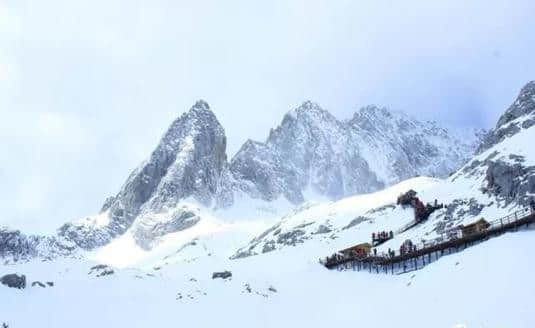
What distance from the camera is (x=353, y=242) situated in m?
101

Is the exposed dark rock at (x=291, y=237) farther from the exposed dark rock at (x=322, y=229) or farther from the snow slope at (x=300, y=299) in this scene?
the snow slope at (x=300, y=299)

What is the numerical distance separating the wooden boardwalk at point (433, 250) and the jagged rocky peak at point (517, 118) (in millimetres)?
44288

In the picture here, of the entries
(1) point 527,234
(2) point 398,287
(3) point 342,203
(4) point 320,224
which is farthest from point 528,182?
(3) point 342,203

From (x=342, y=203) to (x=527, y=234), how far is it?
419 feet

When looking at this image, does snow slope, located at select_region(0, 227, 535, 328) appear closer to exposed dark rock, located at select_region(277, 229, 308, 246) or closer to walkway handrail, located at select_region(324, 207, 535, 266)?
walkway handrail, located at select_region(324, 207, 535, 266)

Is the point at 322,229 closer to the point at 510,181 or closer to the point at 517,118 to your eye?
the point at 517,118

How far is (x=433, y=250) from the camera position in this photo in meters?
62.8

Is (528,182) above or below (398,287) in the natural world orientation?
above

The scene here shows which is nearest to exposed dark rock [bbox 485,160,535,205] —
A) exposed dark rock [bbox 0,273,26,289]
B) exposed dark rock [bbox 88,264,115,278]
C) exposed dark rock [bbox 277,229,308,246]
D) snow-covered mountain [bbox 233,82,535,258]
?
snow-covered mountain [bbox 233,82,535,258]

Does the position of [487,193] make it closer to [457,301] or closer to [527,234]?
[527,234]

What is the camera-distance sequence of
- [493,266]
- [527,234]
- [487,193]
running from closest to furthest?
[493,266] < [527,234] < [487,193]

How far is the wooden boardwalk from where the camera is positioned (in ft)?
189

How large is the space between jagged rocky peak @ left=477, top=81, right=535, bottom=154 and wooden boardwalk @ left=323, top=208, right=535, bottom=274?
44.3 meters

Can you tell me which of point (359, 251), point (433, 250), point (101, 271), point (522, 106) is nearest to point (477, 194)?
point (359, 251)
